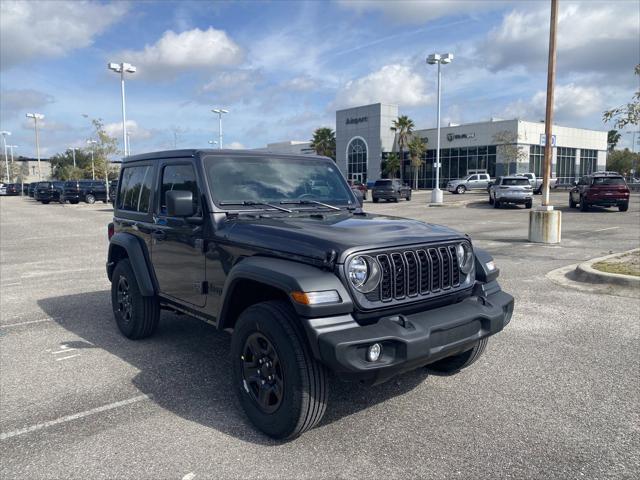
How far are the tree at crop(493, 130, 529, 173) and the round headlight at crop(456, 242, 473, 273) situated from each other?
49801mm

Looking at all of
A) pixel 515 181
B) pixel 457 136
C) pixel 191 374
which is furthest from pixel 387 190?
pixel 191 374

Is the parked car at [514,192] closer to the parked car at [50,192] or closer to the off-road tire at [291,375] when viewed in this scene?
the off-road tire at [291,375]

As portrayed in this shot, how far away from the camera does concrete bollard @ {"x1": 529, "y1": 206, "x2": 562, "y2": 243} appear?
12.6 m

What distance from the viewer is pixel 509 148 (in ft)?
164

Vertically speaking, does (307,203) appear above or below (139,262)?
above

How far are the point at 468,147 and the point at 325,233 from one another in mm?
56597

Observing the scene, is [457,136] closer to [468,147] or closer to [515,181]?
[468,147]

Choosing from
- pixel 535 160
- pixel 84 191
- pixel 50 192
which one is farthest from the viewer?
pixel 535 160

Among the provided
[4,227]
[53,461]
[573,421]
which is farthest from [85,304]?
[4,227]

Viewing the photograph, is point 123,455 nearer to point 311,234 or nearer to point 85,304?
point 311,234

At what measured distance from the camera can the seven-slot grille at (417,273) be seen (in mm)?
3251

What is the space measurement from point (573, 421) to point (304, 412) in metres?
1.95

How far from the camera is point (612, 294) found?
723 cm

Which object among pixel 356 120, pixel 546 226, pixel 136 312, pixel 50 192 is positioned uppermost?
pixel 356 120
